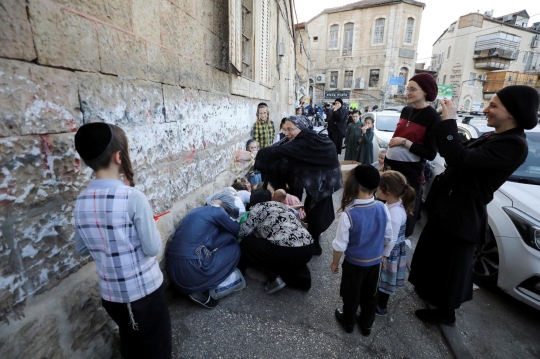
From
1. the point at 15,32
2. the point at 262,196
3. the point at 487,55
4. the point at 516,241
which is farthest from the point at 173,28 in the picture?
the point at 487,55

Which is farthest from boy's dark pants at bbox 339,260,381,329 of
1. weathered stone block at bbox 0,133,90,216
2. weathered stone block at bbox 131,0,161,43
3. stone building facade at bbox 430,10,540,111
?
stone building facade at bbox 430,10,540,111

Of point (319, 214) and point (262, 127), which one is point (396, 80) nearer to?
point (262, 127)

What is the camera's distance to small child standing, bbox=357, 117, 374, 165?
602 centimetres

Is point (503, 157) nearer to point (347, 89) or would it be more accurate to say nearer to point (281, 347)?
point (281, 347)

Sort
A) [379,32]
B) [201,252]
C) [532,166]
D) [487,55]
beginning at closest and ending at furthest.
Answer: [201,252], [532,166], [379,32], [487,55]

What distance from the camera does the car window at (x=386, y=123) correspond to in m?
7.00

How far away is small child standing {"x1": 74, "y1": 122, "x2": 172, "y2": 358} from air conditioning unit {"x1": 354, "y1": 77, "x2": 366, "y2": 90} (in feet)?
106

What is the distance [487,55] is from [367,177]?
132ft

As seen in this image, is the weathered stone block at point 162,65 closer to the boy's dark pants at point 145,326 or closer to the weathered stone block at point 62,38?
the weathered stone block at point 62,38

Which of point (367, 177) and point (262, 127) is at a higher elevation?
point (262, 127)

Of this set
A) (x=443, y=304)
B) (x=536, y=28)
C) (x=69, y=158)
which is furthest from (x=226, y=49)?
(x=536, y=28)

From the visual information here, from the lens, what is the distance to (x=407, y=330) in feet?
7.03

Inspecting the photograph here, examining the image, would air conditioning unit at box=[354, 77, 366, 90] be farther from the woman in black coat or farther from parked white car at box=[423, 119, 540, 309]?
the woman in black coat

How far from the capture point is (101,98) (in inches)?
62.4
